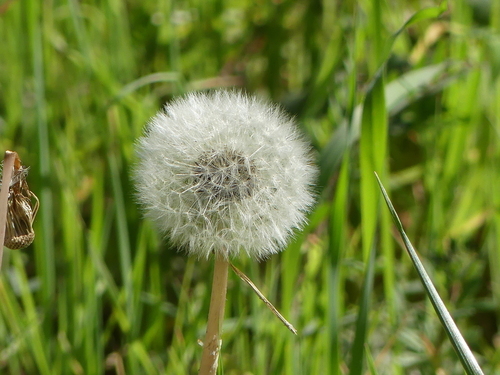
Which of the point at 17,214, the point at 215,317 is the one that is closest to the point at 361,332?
the point at 215,317

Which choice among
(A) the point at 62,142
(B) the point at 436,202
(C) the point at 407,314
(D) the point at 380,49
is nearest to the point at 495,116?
(B) the point at 436,202

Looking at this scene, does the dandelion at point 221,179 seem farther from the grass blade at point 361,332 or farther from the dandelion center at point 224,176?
the grass blade at point 361,332

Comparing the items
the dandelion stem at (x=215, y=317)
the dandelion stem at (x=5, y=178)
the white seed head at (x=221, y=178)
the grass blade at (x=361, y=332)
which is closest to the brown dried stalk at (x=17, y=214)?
the dandelion stem at (x=5, y=178)

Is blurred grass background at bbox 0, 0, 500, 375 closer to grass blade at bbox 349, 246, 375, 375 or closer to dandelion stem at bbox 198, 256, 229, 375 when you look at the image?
grass blade at bbox 349, 246, 375, 375

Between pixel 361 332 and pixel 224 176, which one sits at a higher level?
pixel 224 176

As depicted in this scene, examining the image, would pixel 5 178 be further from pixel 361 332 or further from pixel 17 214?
pixel 361 332

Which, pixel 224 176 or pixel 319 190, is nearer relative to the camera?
pixel 224 176

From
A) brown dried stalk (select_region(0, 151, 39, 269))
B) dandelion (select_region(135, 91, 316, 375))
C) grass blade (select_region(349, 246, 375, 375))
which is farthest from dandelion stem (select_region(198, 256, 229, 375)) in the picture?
grass blade (select_region(349, 246, 375, 375))

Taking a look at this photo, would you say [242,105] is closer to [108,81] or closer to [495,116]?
[108,81]
